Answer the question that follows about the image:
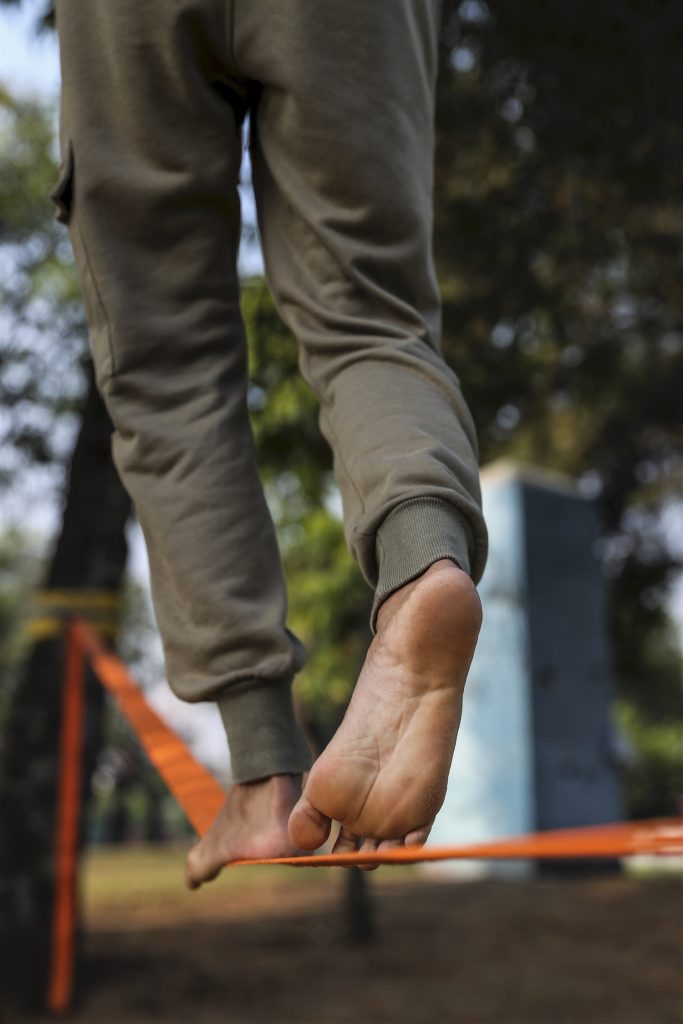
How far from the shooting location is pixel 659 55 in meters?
2.73

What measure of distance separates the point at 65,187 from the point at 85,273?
86 mm

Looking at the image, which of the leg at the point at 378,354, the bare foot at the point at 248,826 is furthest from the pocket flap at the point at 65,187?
the bare foot at the point at 248,826

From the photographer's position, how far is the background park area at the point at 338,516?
9.23 feet

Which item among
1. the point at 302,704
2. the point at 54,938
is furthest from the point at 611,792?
the point at 54,938

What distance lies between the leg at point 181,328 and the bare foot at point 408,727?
0.22 meters

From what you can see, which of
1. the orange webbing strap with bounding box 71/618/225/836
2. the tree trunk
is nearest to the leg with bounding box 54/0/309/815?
the orange webbing strap with bounding box 71/618/225/836

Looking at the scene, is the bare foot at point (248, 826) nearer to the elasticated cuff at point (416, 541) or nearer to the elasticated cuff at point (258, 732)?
the elasticated cuff at point (258, 732)

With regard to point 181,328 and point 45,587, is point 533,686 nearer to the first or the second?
point 45,587

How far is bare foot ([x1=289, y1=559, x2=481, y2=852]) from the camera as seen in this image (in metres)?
0.78

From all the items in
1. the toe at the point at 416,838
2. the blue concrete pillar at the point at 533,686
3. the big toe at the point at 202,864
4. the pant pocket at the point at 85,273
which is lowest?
the blue concrete pillar at the point at 533,686

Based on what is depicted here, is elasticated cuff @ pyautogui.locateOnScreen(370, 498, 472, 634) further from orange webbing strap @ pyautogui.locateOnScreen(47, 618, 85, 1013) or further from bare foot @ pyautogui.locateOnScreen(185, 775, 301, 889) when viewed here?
orange webbing strap @ pyautogui.locateOnScreen(47, 618, 85, 1013)

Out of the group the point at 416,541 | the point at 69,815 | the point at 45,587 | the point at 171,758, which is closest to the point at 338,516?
the point at 45,587

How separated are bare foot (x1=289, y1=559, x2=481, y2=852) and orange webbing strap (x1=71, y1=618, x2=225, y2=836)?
1.10 feet

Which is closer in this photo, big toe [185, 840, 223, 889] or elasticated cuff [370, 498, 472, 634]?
elasticated cuff [370, 498, 472, 634]
